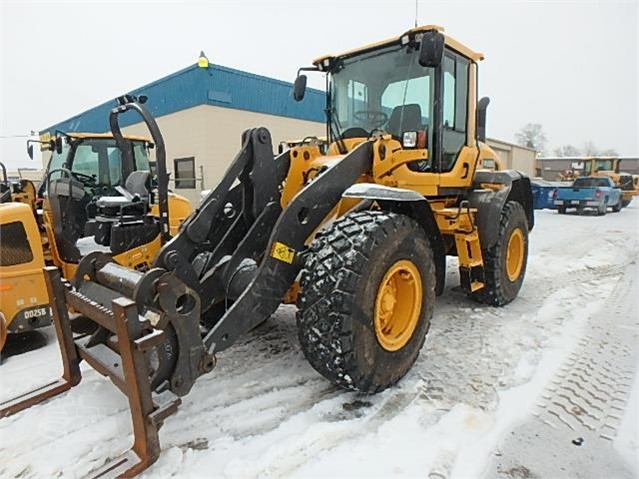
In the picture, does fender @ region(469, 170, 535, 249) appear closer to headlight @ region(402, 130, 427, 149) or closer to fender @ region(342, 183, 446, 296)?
fender @ region(342, 183, 446, 296)

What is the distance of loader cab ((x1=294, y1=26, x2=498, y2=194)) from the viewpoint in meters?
3.77

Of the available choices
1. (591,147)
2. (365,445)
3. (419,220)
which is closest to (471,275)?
(419,220)

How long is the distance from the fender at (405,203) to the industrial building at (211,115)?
11.9 metres

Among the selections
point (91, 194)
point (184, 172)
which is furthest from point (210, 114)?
point (91, 194)

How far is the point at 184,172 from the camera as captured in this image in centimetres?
1544

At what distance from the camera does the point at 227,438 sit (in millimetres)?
2363

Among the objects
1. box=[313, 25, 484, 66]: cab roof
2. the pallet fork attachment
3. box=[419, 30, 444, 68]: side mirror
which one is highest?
box=[313, 25, 484, 66]: cab roof

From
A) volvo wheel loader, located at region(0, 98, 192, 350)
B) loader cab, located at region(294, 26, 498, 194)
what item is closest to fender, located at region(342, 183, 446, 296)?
loader cab, located at region(294, 26, 498, 194)

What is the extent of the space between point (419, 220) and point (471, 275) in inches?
59.5

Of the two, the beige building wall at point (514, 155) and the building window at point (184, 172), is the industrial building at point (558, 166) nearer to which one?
the beige building wall at point (514, 155)

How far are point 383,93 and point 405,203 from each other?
137 cm

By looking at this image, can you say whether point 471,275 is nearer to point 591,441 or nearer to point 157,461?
point 591,441

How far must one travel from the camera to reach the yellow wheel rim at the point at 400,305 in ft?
9.30

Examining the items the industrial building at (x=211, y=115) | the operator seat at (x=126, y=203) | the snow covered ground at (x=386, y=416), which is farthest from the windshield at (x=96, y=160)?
the industrial building at (x=211, y=115)
